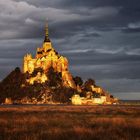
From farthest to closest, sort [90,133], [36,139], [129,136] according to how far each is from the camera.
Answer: [90,133], [129,136], [36,139]

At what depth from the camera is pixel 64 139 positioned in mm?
21062

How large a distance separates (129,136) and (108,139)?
1859 mm

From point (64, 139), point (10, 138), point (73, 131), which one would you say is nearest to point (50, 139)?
point (64, 139)

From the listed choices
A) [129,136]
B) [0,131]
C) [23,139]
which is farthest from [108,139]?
[0,131]

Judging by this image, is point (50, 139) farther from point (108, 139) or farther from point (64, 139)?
point (108, 139)

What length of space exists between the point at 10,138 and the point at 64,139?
3016 millimetres

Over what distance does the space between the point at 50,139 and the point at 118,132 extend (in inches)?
214

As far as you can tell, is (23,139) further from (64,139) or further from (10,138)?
(64,139)

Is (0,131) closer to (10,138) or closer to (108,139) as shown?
(10,138)

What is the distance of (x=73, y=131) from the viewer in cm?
2472

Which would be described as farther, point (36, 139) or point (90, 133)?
point (90, 133)

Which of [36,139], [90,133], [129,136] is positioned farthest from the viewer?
[90,133]

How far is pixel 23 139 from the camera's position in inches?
803

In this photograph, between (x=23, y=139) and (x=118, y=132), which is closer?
(x=23, y=139)
